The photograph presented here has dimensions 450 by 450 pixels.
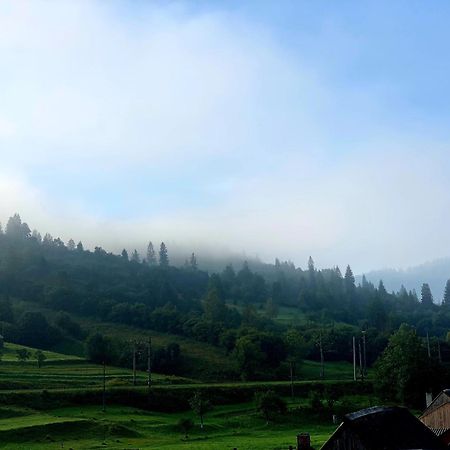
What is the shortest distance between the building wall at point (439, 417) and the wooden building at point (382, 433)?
21473 millimetres

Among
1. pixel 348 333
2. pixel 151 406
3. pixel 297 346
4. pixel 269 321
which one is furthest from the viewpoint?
pixel 269 321

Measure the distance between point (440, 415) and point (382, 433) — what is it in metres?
27.3

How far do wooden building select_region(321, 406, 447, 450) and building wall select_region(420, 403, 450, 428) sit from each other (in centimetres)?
2147

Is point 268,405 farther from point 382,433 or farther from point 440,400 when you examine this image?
point 382,433

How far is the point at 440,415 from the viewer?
195 ft

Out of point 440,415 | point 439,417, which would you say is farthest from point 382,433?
point 439,417

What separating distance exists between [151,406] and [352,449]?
63.4 metres

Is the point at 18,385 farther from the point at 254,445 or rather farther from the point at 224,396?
the point at 254,445

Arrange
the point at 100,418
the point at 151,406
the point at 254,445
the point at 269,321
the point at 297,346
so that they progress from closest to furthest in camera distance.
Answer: the point at 254,445 < the point at 100,418 < the point at 151,406 < the point at 297,346 < the point at 269,321

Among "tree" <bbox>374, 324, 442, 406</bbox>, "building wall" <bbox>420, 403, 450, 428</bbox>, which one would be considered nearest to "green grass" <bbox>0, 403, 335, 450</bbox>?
"building wall" <bbox>420, 403, 450, 428</bbox>

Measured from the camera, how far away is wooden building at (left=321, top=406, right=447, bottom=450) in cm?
3453

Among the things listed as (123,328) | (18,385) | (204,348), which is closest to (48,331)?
(123,328)

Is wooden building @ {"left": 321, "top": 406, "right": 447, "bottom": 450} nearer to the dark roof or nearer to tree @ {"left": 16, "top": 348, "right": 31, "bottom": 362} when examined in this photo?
the dark roof

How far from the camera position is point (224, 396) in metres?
100
